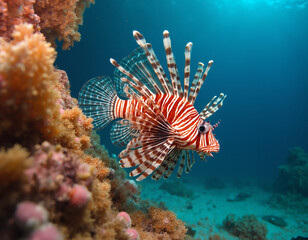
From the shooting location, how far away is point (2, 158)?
3.75 feet

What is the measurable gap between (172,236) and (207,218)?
321 inches

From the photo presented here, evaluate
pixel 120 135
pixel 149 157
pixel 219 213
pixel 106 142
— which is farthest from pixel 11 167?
pixel 106 142

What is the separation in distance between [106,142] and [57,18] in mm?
32878

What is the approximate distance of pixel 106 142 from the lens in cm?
3541

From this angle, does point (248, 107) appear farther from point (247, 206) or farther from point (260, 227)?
point (260, 227)

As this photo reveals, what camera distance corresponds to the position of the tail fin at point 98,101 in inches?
153

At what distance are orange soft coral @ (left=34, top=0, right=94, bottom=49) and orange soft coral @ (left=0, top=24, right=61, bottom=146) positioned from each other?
2.80m

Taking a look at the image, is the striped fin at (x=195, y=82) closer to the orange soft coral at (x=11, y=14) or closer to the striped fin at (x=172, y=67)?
the striped fin at (x=172, y=67)

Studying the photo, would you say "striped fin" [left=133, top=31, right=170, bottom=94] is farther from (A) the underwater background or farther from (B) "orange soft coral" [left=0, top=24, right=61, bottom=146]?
(B) "orange soft coral" [left=0, top=24, right=61, bottom=146]

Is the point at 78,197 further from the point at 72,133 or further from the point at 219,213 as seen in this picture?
the point at 219,213

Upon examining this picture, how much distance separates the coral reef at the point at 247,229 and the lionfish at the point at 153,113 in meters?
6.65

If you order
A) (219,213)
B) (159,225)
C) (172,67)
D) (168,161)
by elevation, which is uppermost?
(172,67)

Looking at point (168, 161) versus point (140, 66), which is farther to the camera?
point (140, 66)

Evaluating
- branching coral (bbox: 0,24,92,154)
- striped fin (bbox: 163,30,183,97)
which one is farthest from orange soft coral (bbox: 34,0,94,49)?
branching coral (bbox: 0,24,92,154)
